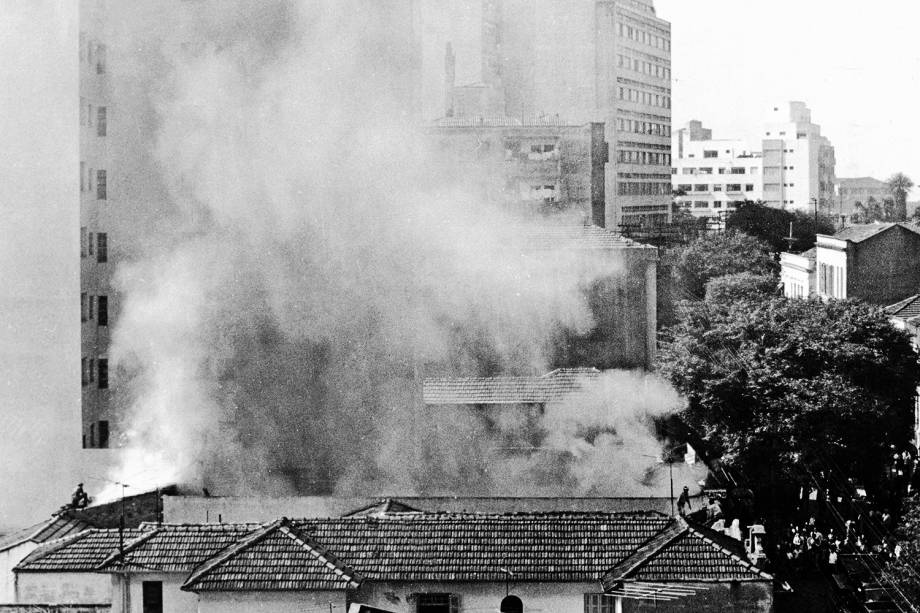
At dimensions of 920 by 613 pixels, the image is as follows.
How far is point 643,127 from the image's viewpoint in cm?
5675

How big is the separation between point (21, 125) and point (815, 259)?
2188 cm

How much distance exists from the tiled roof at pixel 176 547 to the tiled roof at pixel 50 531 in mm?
2844

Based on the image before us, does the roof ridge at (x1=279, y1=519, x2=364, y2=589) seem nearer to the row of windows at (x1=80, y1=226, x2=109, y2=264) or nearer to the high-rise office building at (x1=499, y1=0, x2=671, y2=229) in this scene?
the row of windows at (x1=80, y1=226, x2=109, y2=264)

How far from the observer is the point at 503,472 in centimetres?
2127

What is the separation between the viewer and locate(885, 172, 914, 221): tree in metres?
53.8

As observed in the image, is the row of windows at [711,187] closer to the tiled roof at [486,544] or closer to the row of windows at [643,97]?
the row of windows at [643,97]

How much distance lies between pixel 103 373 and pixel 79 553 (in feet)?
45.1

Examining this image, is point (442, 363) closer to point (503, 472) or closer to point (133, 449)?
point (503, 472)

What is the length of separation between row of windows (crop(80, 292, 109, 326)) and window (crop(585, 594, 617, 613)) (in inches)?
650

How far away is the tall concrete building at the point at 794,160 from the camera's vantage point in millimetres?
70000

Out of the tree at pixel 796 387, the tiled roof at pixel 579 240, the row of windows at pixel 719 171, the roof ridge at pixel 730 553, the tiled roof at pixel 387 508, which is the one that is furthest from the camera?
the row of windows at pixel 719 171

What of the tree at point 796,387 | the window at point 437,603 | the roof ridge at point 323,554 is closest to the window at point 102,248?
the tree at point 796,387

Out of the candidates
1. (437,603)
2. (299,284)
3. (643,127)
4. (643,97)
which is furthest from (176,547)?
(643,127)

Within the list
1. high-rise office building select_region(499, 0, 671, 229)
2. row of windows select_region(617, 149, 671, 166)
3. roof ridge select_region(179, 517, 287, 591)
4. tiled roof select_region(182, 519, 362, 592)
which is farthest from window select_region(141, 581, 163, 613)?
row of windows select_region(617, 149, 671, 166)
